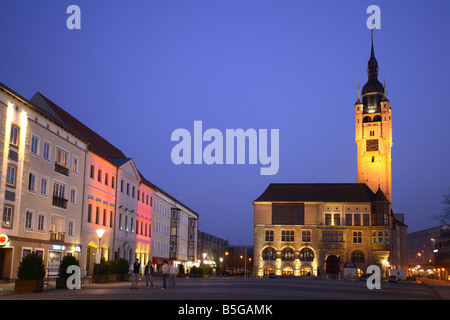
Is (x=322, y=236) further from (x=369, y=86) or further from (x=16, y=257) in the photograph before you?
(x=16, y=257)

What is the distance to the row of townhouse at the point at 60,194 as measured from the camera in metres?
36.5

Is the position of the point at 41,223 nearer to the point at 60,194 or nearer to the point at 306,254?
the point at 60,194

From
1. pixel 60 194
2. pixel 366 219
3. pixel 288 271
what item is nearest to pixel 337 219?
pixel 366 219

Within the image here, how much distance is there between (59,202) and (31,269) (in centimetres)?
1897

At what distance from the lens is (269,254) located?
98500 mm

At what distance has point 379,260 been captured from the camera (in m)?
94.5

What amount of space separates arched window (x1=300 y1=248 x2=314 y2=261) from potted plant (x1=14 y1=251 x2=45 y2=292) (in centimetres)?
7544

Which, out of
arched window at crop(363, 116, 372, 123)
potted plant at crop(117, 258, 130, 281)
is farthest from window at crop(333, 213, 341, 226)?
potted plant at crop(117, 258, 130, 281)

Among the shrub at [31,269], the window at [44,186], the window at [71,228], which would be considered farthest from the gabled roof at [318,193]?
the shrub at [31,269]

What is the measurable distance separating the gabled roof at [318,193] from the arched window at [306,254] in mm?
9122

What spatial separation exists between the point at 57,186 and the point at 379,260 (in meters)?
65.6

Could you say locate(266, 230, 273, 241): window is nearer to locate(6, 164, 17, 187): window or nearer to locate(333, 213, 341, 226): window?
locate(333, 213, 341, 226): window

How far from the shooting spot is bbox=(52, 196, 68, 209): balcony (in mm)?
43612
